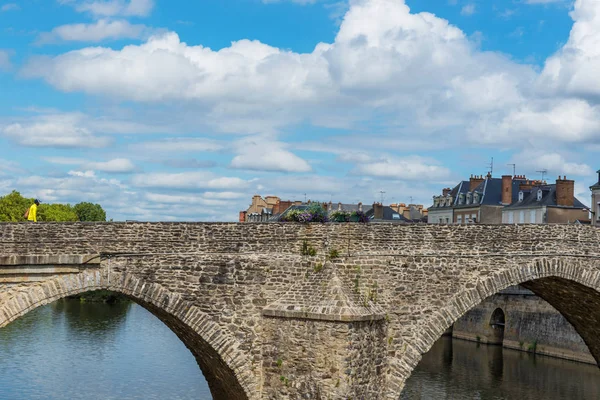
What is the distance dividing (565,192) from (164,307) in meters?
35.6

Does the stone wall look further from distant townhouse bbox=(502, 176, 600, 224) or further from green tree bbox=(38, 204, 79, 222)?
green tree bbox=(38, 204, 79, 222)

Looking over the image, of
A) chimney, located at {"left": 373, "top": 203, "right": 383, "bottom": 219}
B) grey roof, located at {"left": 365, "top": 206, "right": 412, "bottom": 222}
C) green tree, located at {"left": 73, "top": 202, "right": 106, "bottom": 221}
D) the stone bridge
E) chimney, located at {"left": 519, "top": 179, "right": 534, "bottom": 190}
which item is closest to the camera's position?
the stone bridge

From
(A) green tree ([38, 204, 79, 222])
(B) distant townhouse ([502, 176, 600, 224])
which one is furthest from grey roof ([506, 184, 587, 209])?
(A) green tree ([38, 204, 79, 222])

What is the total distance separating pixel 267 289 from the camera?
48.5 feet

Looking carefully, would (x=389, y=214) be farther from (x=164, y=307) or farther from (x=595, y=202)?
(x=164, y=307)

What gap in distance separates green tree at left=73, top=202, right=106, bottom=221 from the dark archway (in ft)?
131

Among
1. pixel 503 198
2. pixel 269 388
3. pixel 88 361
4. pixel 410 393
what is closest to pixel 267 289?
pixel 269 388

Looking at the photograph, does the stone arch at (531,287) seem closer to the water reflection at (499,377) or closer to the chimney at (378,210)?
the water reflection at (499,377)

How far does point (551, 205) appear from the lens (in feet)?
149

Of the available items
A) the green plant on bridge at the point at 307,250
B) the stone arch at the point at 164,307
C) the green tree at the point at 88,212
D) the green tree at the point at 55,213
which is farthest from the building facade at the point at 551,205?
the green tree at the point at 88,212

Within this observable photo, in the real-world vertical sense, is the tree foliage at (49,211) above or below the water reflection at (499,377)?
above

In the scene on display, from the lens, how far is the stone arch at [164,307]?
531 inches

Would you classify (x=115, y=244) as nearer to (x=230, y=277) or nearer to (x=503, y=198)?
(x=230, y=277)

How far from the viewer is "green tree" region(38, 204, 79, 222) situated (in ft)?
191
